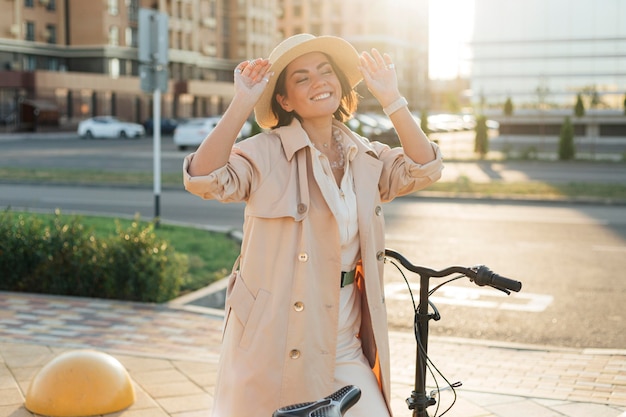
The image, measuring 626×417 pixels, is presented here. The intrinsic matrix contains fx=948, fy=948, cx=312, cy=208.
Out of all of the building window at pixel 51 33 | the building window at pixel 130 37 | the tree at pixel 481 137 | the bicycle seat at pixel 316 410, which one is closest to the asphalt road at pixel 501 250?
the bicycle seat at pixel 316 410

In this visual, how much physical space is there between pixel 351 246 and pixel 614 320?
596 centimetres

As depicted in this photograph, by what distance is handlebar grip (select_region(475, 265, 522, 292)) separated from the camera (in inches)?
128

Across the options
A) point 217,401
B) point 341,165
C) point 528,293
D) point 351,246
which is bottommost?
point 528,293

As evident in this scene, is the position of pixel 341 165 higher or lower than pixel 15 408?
higher

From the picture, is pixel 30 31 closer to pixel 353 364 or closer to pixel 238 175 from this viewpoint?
pixel 238 175

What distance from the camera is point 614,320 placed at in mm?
8711

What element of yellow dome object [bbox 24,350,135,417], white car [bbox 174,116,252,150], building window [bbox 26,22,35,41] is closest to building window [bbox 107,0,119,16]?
building window [bbox 26,22,35,41]

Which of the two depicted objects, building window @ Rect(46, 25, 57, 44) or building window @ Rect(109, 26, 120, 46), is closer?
building window @ Rect(46, 25, 57, 44)

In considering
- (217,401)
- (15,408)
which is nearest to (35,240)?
(15,408)

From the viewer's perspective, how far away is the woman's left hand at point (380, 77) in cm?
354

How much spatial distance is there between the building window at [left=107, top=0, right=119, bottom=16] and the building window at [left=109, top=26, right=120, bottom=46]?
120 cm

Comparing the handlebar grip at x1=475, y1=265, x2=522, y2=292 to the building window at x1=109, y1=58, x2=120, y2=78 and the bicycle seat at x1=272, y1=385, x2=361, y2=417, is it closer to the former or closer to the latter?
the bicycle seat at x1=272, y1=385, x2=361, y2=417

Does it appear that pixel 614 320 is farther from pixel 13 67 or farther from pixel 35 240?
pixel 13 67

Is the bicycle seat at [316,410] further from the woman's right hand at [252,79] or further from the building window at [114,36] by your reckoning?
the building window at [114,36]
